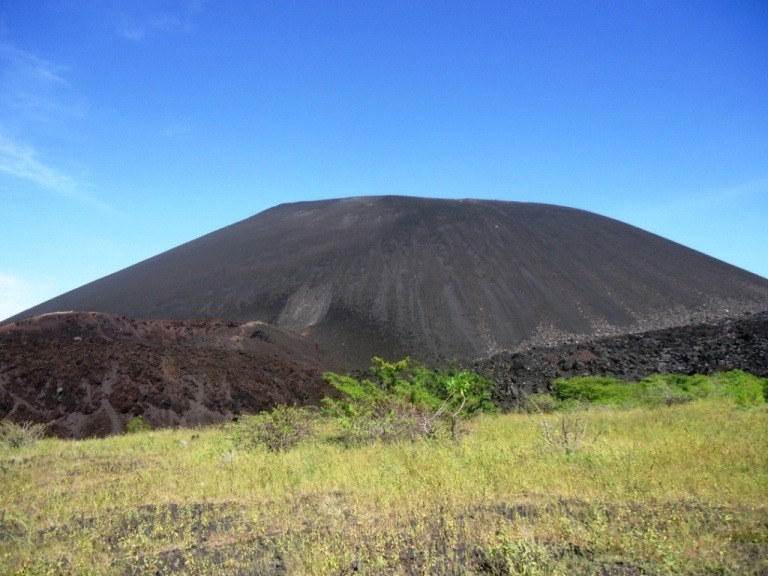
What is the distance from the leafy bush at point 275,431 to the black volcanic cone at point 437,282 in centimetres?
2288

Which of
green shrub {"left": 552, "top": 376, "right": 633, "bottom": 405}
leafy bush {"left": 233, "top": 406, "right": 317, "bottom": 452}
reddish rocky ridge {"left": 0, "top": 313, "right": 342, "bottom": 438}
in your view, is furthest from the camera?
reddish rocky ridge {"left": 0, "top": 313, "right": 342, "bottom": 438}

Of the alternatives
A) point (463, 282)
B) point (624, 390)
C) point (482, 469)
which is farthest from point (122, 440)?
point (463, 282)

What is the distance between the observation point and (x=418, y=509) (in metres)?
5.75

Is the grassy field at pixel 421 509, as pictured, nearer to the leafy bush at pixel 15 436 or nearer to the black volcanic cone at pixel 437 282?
the leafy bush at pixel 15 436

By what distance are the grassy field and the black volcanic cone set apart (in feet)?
85.7

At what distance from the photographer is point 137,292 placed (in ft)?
166

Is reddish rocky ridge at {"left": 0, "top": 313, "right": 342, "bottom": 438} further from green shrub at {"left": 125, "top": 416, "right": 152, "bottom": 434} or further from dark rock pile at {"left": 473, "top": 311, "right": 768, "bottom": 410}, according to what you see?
dark rock pile at {"left": 473, "top": 311, "right": 768, "bottom": 410}

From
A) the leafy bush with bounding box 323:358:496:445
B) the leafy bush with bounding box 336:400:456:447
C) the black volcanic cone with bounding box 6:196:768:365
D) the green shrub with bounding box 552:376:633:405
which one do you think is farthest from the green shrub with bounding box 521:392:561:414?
the black volcanic cone with bounding box 6:196:768:365

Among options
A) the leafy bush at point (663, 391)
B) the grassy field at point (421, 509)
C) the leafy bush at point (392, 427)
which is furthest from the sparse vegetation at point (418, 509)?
the leafy bush at point (663, 391)

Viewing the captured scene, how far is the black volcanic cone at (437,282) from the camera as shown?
3869 centimetres

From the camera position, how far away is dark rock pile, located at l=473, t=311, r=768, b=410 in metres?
23.3

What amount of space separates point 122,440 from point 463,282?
3203 cm

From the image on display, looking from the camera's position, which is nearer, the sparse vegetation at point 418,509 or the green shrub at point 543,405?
the sparse vegetation at point 418,509

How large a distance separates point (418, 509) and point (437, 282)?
3849cm
